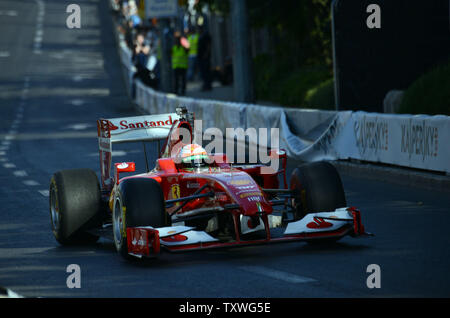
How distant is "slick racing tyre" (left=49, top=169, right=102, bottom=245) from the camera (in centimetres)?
1055

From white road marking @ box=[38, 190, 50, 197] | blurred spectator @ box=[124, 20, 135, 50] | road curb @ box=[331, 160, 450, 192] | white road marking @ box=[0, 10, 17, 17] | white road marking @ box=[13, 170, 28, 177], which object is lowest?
white road marking @ box=[13, 170, 28, 177]

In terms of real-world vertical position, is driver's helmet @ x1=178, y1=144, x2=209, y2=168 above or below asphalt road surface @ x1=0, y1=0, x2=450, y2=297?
above

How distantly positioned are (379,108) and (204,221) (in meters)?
12.3

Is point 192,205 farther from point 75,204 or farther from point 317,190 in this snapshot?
point 75,204

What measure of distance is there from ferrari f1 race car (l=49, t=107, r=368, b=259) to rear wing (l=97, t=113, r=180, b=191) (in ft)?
0.09

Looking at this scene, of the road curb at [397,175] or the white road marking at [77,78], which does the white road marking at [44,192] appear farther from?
the white road marking at [77,78]

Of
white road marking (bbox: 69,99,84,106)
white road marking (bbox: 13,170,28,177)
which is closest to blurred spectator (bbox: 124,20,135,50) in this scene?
white road marking (bbox: 69,99,84,106)

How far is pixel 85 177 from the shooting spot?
→ 1070 centimetres

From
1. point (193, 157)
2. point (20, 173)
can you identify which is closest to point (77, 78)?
point (20, 173)

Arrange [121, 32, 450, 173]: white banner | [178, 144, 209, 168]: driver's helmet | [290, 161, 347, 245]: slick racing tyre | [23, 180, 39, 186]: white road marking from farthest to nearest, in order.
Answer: [23, 180, 39, 186]: white road marking
[121, 32, 450, 173]: white banner
[178, 144, 209, 168]: driver's helmet
[290, 161, 347, 245]: slick racing tyre

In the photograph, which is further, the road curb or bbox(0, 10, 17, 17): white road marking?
bbox(0, 10, 17, 17): white road marking

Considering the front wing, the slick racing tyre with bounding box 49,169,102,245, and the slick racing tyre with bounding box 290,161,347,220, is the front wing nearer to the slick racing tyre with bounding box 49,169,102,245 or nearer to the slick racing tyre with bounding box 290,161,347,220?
the slick racing tyre with bounding box 290,161,347,220

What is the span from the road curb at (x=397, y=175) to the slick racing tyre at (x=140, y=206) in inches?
214

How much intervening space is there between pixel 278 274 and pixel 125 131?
3.78 meters
